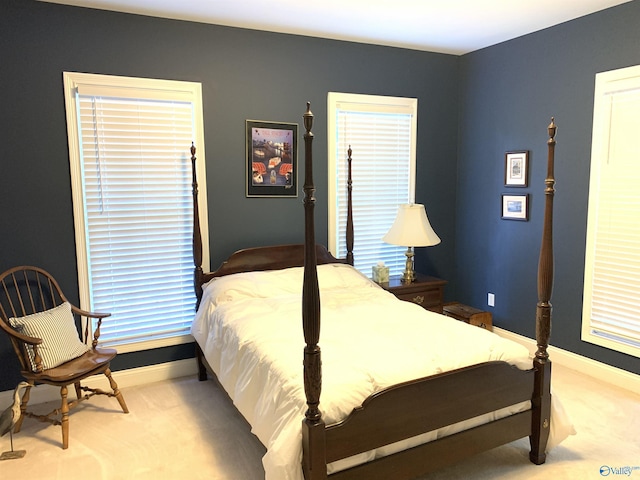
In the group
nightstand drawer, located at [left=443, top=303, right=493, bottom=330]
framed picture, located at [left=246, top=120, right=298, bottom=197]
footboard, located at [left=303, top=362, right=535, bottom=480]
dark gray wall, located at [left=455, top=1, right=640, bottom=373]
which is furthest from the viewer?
nightstand drawer, located at [left=443, top=303, right=493, bottom=330]

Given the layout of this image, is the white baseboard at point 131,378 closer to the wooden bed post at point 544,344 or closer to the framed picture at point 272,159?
the framed picture at point 272,159

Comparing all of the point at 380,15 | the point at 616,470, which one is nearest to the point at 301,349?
the point at 616,470

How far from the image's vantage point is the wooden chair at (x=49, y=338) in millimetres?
2727

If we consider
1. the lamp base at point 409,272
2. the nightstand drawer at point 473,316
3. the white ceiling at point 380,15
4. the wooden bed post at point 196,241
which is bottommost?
the nightstand drawer at point 473,316

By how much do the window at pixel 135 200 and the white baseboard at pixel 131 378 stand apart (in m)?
0.18

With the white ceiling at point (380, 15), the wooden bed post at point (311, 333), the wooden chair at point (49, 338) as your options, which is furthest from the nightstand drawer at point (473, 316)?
the wooden chair at point (49, 338)

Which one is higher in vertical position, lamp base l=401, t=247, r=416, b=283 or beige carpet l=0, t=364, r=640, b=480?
lamp base l=401, t=247, r=416, b=283

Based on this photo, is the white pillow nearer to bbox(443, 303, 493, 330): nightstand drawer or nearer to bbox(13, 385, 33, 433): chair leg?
bbox(13, 385, 33, 433): chair leg

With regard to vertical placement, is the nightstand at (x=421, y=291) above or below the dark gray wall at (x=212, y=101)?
below

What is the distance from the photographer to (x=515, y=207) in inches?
162

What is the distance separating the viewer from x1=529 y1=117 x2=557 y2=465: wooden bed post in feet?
7.79

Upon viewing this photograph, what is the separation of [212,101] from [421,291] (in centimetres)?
234

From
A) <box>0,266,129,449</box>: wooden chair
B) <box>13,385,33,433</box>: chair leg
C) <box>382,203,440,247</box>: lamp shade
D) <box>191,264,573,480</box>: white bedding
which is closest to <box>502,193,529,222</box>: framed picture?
<box>382,203,440,247</box>: lamp shade

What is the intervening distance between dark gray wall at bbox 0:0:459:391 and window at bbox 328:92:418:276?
0.10 metres
